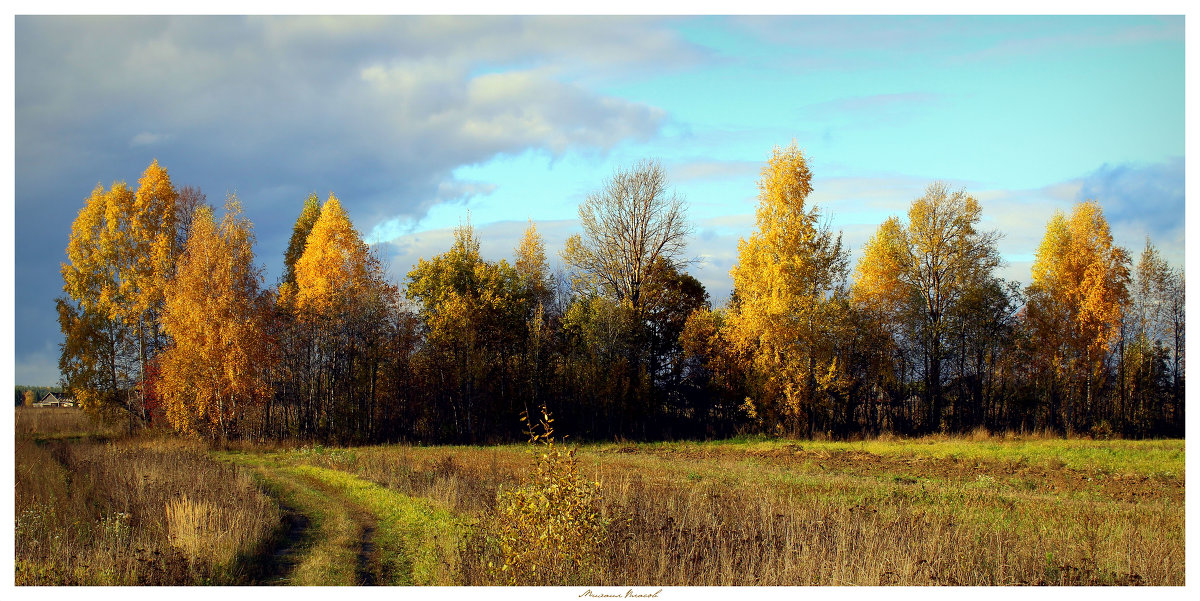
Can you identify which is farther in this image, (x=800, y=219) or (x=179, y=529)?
(x=800, y=219)

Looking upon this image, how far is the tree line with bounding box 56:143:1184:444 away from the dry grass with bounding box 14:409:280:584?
37.4ft

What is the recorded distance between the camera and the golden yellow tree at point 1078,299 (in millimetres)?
29531

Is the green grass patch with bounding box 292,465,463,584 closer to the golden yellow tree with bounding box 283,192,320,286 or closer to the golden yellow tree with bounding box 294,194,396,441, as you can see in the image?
the golden yellow tree with bounding box 294,194,396,441

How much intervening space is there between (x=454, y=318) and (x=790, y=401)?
1407 cm

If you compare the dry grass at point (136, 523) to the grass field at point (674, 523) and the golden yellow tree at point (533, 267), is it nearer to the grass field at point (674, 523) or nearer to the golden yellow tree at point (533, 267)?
the grass field at point (674, 523)

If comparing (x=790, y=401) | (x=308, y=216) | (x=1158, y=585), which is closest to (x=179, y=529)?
(x=1158, y=585)

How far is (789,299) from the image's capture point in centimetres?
2753

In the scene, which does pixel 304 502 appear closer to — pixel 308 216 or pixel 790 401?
pixel 790 401

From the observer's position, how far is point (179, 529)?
29.5 feet

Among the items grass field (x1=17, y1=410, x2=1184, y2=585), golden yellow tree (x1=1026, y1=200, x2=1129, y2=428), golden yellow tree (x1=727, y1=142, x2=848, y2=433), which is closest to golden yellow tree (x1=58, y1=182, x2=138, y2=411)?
grass field (x1=17, y1=410, x2=1184, y2=585)

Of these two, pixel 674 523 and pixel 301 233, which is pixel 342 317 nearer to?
pixel 301 233

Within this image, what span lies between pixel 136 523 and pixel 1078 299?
33.7 meters

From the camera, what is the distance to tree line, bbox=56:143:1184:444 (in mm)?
26328

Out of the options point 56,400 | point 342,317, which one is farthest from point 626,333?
point 56,400
